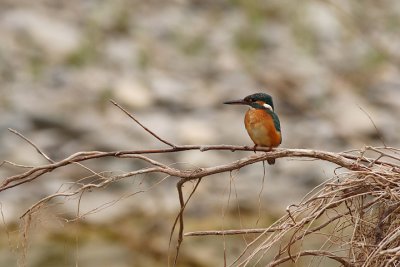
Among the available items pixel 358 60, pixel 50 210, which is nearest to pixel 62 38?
A: pixel 358 60

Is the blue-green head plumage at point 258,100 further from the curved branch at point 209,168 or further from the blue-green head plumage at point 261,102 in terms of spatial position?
the curved branch at point 209,168

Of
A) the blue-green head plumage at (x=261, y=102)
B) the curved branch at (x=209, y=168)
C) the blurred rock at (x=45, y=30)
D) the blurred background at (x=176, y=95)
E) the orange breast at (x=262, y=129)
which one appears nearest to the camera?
the curved branch at (x=209, y=168)

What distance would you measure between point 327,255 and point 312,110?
6321 mm

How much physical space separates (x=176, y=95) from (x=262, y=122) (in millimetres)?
5486

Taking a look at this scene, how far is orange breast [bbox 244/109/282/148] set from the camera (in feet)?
10.2

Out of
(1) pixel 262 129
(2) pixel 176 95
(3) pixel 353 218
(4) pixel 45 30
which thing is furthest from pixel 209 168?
(4) pixel 45 30

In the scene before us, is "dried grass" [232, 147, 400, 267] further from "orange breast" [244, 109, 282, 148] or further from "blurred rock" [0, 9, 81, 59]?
"blurred rock" [0, 9, 81, 59]

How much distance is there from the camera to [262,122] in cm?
315

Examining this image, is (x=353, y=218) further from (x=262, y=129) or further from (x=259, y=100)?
(x=259, y=100)

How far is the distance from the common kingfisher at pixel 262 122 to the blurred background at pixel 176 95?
330 centimetres

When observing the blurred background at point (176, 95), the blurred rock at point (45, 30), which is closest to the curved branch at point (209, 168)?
the blurred background at point (176, 95)

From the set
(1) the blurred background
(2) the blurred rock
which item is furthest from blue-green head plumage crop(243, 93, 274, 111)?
(2) the blurred rock

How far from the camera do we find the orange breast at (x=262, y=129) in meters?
3.11

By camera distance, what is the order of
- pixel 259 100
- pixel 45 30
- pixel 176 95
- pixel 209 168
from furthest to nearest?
pixel 45 30
pixel 176 95
pixel 259 100
pixel 209 168
